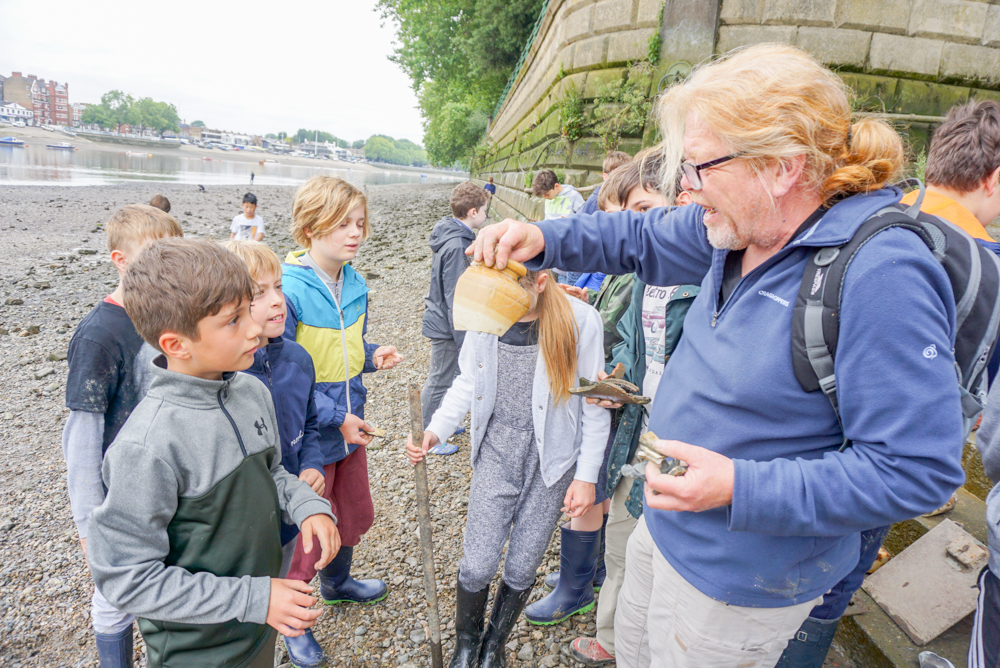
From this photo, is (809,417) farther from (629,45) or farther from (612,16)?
(612,16)

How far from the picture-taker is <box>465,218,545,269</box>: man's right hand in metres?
1.76

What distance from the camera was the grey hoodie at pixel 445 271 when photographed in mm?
4402

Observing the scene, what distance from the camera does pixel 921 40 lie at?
6043 mm

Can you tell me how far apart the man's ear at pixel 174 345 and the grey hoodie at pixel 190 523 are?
0.19 ft

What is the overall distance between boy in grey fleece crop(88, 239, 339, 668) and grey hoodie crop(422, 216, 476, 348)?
2.71 metres

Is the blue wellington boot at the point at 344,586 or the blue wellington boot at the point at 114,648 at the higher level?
the blue wellington boot at the point at 114,648

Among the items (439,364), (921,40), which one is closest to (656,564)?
(439,364)

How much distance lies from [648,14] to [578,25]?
1.70 meters

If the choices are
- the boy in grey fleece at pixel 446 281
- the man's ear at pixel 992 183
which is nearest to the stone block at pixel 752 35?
the boy in grey fleece at pixel 446 281

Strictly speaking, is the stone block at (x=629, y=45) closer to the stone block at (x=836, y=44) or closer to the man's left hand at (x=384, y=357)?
the stone block at (x=836, y=44)

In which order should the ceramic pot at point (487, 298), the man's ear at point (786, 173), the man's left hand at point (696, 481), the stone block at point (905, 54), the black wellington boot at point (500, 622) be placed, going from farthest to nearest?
the stone block at point (905, 54), the black wellington boot at point (500, 622), the ceramic pot at point (487, 298), the man's ear at point (786, 173), the man's left hand at point (696, 481)

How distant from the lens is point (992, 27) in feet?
19.8

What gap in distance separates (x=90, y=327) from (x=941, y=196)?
363cm

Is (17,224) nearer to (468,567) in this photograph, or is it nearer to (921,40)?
(468,567)
